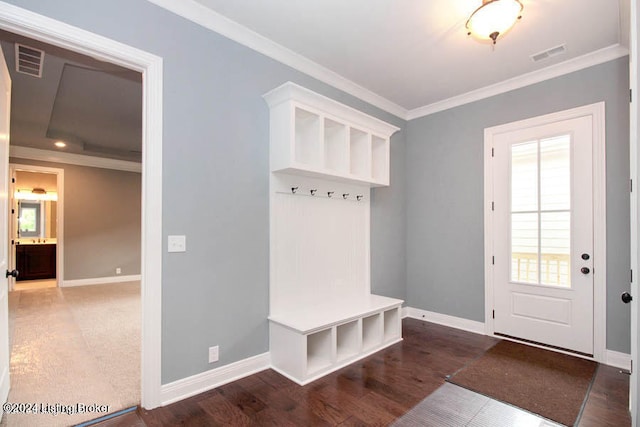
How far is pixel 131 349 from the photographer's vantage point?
315 centimetres

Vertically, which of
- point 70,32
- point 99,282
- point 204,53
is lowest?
point 99,282

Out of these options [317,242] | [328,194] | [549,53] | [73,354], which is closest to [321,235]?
[317,242]

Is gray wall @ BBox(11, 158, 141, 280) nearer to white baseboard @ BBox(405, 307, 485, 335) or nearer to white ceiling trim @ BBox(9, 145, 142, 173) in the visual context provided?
white ceiling trim @ BBox(9, 145, 142, 173)

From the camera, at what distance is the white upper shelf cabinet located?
270cm

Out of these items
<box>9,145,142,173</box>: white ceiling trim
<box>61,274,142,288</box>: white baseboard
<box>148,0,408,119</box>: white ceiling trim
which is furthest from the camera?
<box>61,274,142,288</box>: white baseboard

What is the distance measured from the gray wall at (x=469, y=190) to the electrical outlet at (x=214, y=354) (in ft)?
9.05

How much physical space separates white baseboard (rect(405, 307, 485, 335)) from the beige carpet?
323 centimetres

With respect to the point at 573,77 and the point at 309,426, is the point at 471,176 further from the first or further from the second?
the point at 309,426

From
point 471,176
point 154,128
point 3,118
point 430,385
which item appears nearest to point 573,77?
point 471,176

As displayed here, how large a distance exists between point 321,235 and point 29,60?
10.2 feet

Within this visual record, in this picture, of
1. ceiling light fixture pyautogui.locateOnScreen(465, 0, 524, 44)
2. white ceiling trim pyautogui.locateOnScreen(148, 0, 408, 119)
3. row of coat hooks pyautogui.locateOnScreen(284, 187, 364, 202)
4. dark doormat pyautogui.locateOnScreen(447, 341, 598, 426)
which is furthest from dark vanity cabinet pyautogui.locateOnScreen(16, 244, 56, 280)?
ceiling light fixture pyautogui.locateOnScreen(465, 0, 524, 44)

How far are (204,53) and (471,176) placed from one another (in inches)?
123

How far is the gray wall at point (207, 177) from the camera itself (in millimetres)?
2203

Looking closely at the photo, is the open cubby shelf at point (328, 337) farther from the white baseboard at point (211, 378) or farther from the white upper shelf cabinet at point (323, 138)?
the white upper shelf cabinet at point (323, 138)
